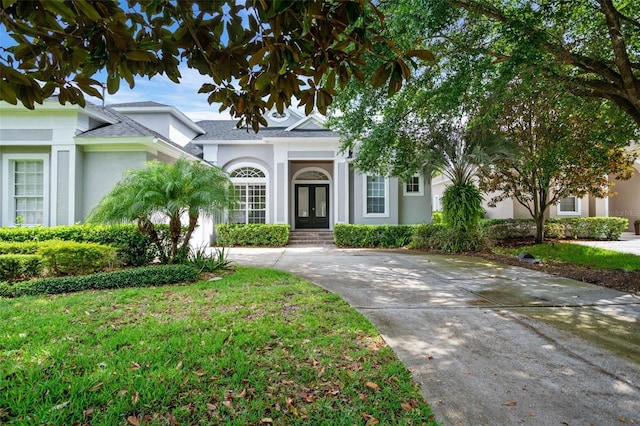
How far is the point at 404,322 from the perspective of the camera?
454cm

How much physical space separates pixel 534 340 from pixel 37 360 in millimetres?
5350

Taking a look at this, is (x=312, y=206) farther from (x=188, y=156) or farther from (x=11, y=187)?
(x=11, y=187)

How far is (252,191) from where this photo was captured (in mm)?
16250

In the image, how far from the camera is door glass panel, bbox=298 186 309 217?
1778 centimetres

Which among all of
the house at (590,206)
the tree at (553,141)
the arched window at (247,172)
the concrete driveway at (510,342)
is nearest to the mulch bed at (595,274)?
the concrete driveway at (510,342)

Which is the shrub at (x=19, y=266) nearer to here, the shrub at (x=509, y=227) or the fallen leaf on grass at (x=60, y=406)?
the fallen leaf on grass at (x=60, y=406)

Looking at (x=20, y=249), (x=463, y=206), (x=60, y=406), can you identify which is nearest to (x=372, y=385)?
→ (x=60, y=406)

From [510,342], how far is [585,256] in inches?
372

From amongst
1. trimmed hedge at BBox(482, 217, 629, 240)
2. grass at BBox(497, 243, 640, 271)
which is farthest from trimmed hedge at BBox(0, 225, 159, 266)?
trimmed hedge at BBox(482, 217, 629, 240)

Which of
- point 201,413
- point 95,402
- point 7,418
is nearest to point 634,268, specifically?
point 201,413

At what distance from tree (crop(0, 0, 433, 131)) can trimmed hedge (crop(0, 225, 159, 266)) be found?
6791mm

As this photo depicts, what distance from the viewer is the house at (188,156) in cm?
1099

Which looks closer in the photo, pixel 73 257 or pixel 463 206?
pixel 73 257

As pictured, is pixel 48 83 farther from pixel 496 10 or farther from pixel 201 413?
pixel 496 10
